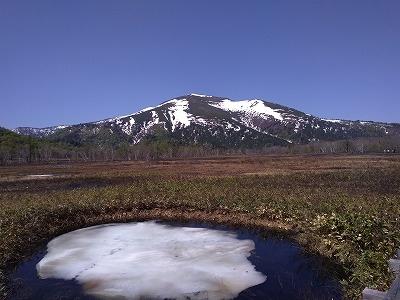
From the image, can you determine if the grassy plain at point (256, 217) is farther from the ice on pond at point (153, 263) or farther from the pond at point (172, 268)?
the ice on pond at point (153, 263)

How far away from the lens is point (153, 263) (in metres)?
16.6

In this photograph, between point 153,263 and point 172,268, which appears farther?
point 153,263

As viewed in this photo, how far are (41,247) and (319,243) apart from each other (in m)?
13.7

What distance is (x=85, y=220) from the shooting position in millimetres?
25891

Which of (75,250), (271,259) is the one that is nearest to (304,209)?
(271,259)

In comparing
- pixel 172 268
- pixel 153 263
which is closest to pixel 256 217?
pixel 153 263

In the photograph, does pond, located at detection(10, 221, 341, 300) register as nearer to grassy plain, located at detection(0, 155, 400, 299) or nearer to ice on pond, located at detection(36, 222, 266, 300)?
ice on pond, located at detection(36, 222, 266, 300)

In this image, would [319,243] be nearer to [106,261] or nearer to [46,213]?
[106,261]

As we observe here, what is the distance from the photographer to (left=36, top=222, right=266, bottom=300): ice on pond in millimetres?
13500

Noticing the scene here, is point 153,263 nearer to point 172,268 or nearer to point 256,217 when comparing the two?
point 172,268

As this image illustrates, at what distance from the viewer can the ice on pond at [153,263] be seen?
1350 cm

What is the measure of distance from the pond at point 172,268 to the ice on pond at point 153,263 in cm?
3

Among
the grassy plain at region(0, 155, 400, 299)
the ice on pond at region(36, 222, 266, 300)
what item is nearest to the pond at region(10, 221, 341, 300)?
the ice on pond at region(36, 222, 266, 300)

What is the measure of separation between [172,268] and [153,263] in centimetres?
117
